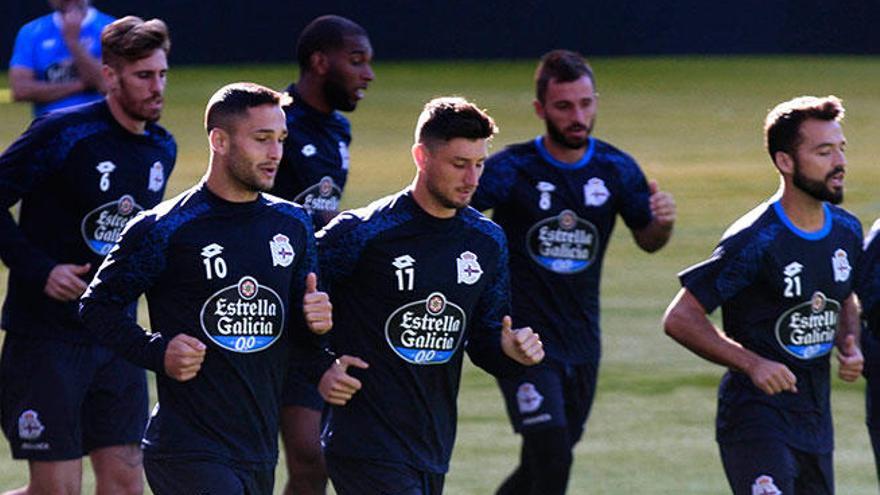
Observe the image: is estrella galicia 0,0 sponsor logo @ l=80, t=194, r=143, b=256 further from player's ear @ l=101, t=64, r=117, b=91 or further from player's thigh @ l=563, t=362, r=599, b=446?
player's thigh @ l=563, t=362, r=599, b=446

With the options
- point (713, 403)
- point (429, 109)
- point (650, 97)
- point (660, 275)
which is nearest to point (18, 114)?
point (650, 97)

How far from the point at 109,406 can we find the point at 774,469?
2.73 metres

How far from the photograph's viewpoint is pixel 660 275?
645 inches

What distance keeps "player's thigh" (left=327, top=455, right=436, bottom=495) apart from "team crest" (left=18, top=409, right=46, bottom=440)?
5.18ft

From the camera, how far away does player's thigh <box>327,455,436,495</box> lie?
701cm

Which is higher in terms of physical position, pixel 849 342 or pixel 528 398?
pixel 849 342

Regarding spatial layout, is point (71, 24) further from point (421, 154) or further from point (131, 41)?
point (421, 154)

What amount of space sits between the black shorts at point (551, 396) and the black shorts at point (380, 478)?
1510 mm

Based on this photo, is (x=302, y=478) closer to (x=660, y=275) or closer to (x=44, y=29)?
(x=44, y=29)

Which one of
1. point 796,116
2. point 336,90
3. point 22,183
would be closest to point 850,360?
point 796,116

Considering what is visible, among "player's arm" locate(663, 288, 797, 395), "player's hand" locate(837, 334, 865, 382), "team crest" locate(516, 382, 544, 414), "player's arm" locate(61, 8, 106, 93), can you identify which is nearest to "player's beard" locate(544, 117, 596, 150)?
"team crest" locate(516, 382, 544, 414)

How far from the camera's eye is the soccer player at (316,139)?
866 centimetres

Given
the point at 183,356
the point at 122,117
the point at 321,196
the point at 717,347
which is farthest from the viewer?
the point at 321,196

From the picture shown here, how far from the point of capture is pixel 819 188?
7453mm
